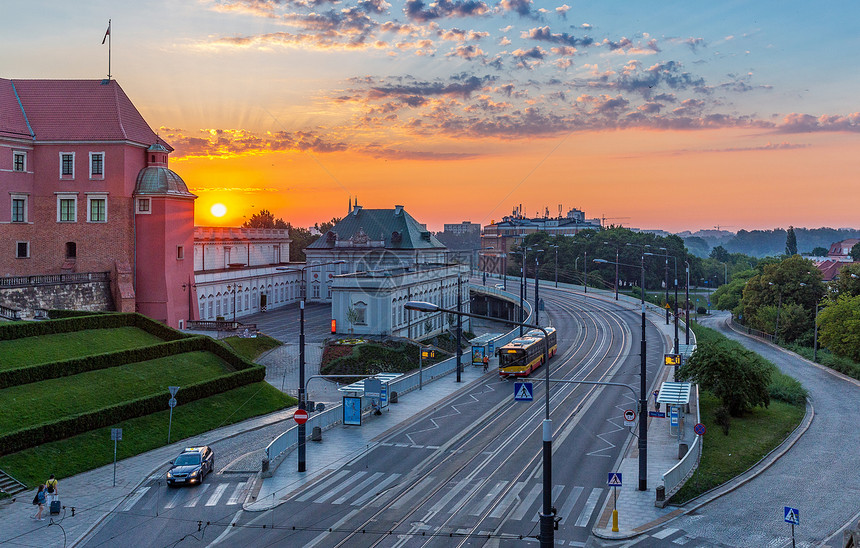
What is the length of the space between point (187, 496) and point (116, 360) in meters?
16.2

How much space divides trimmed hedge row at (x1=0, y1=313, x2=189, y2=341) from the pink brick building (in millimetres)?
11158

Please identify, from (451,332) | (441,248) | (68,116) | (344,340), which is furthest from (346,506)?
(441,248)

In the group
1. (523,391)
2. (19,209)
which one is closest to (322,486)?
(523,391)

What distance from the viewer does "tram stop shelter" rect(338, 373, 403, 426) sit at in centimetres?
4219

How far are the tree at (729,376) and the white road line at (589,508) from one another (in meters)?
15.9

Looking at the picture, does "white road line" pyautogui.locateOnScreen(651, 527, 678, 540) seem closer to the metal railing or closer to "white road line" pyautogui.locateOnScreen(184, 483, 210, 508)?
"white road line" pyautogui.locateOnScreen(184, 483, 210, 508)

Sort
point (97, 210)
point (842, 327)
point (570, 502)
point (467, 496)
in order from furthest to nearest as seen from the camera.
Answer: point (842, 327) → point (97, 210) → point (467, 496) → point (570, 502)

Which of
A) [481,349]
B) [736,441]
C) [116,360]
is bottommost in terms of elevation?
[736,441]

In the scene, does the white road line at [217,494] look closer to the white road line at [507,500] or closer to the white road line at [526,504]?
the white road line at [507,500]

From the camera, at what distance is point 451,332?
8644 centimetres

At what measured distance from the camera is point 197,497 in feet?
100

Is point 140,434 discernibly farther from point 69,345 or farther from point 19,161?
point 19,161

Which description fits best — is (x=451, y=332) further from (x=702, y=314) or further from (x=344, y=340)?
(x=702, y=314)

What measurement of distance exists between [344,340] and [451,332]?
71.8 ft
